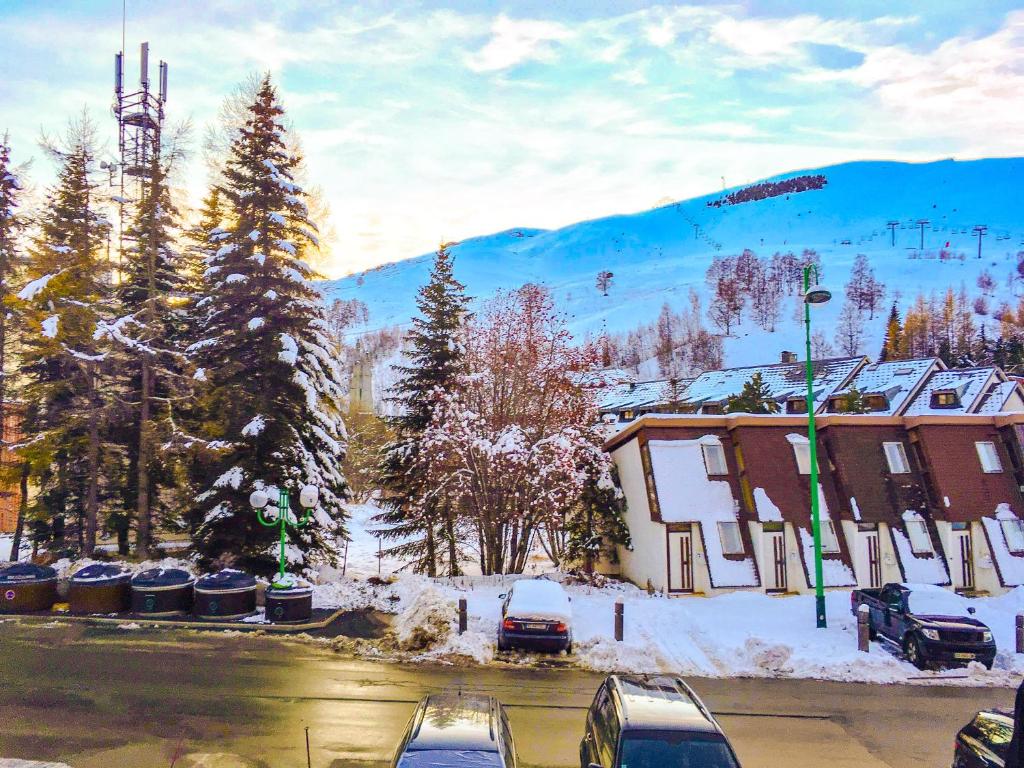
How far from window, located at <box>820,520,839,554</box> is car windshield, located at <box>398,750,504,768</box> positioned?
19.6 metres

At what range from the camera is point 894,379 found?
169 feet

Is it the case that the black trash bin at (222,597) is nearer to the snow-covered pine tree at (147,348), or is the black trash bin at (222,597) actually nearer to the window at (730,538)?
the snow-covered pine tree at (147,348)

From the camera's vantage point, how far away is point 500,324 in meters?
27.9

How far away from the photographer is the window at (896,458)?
25.0 m

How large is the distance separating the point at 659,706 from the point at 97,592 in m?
17.8

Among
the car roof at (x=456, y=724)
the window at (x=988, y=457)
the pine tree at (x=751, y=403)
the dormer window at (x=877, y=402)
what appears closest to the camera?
the car roof at (x=456, y=724)

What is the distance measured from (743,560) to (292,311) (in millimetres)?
17713

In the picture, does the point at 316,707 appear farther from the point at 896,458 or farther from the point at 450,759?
the point at 896,458

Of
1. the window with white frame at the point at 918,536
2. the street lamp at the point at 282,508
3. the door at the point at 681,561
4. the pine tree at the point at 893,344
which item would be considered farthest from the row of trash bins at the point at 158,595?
the pine tree at the point at 893,344

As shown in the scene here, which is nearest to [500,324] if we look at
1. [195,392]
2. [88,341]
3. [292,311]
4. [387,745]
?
[292,311]

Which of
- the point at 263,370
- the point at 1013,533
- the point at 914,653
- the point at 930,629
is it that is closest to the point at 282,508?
the point at 263,370

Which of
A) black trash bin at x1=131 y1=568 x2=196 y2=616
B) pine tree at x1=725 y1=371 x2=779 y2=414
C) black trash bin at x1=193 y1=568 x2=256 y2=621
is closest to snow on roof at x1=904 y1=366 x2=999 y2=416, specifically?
pine tree at x1=725 y1=371 x2=779 y2=414

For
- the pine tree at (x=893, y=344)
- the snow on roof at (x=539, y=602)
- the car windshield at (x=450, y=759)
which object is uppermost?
the pine tree at (x=893, y=344)

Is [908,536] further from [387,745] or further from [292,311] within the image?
[292,311]
